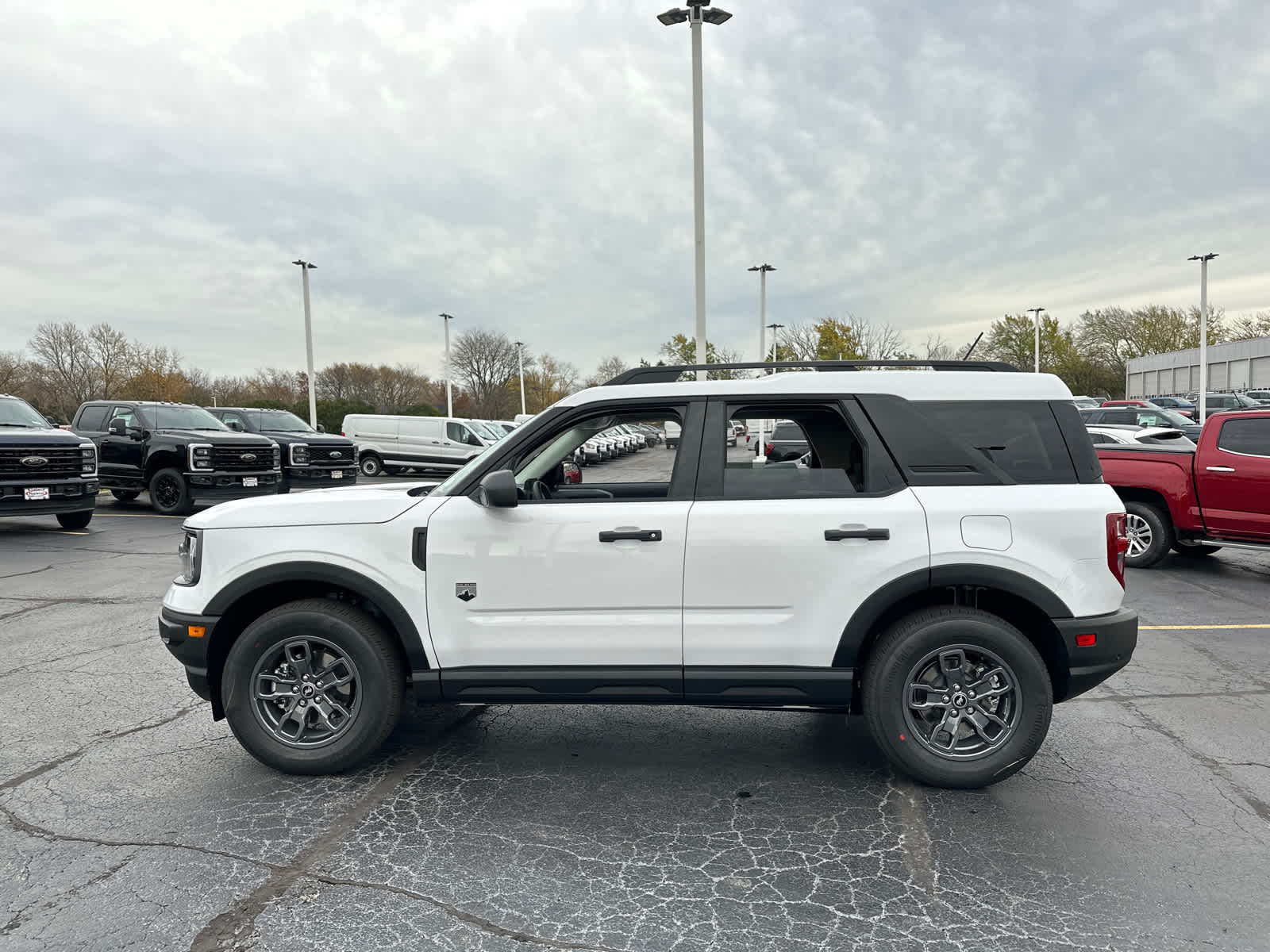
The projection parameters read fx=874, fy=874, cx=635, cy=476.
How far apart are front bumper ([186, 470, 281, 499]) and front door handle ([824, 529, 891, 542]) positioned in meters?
12.9

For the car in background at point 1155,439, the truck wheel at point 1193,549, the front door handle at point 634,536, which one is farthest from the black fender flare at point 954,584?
→ the car in background at point 1155,439

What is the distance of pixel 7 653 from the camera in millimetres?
6367

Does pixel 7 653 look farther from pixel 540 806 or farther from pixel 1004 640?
pixel 1004 640

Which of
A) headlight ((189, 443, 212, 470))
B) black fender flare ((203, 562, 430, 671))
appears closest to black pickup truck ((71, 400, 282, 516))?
headlight ((189, 443, 212, 470))

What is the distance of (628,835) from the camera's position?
3.49 meters

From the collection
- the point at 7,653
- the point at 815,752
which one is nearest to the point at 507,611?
the point at 815,752

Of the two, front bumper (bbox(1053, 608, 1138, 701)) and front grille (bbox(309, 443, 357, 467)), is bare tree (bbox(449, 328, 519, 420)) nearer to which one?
front grille (bbox(309, 443, 357, 467))

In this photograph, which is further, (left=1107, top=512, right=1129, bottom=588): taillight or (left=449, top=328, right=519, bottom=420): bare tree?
(left=449, top=328, right=519, bottom=420): bare tree

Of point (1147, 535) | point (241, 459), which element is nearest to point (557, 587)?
point (1147, 535)

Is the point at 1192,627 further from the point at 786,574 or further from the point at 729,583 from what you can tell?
the point at 729,583

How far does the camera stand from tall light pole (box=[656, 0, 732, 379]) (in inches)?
630

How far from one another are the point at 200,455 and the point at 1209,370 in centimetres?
8521

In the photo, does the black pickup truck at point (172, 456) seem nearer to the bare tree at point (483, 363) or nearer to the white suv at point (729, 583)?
the white suv at point (729, 583)

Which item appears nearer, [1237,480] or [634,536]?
[634,536]
